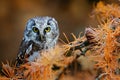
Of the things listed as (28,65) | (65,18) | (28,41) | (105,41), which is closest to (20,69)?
(28,65)

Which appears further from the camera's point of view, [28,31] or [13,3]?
[13,3]

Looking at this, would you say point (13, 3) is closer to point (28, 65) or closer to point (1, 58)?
point (1, 58)

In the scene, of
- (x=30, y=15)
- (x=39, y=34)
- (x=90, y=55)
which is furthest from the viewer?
(x=30, y=15)

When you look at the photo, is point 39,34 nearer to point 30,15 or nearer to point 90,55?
point 90,55

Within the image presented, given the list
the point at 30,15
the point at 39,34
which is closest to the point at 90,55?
the point at 39,34

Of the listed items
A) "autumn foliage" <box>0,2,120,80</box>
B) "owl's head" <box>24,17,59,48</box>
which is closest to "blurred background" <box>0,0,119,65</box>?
"owl's head" <box>24,17,59,48</box>

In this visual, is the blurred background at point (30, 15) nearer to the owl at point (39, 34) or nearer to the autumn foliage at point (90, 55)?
the owl at point (39, 34)

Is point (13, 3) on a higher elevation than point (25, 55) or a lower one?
higher
